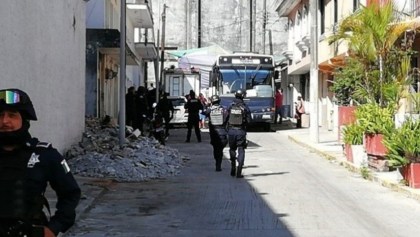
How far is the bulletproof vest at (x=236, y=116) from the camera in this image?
13.8m

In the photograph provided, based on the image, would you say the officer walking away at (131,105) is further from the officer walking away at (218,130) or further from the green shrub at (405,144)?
the green shrub at (405,144)

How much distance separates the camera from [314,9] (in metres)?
22.2

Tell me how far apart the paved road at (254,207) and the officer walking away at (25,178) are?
467cm

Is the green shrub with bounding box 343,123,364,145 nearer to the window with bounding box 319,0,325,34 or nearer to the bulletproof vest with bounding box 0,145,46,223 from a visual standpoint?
the bulletproof vest with bounding box 0,145,46,223

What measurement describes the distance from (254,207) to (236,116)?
3.80 m

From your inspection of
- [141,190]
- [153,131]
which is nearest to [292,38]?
[153,131]

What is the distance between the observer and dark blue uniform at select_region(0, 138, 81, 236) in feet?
11.5

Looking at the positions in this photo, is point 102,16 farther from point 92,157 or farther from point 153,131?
point 92,157

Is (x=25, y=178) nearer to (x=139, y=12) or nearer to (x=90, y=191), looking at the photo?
(x=90, y=191)

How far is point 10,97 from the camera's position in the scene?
3650 millimetres

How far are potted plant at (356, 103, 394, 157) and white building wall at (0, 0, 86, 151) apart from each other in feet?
21.5

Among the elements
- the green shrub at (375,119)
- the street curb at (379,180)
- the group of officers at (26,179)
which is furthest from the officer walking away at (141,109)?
the group of officers at (26,179)

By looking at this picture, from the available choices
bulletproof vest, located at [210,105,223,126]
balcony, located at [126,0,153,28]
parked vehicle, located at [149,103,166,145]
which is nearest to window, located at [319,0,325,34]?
balcony, located at [126,0,153,28]

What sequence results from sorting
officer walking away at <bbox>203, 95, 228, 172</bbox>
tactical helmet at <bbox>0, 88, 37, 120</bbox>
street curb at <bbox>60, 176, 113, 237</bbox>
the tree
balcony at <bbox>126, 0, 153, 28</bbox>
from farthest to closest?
balcony at <bbox>126, 0, 153, 28</bbox> → the tree → officer walking away at <bbox>203, 95, 228, 172</bbox> → street curb at <bbox>60, 176, 113, 237</bbox> → tactical helmet at <bbox>0, 88, 37, 120</bbox>
